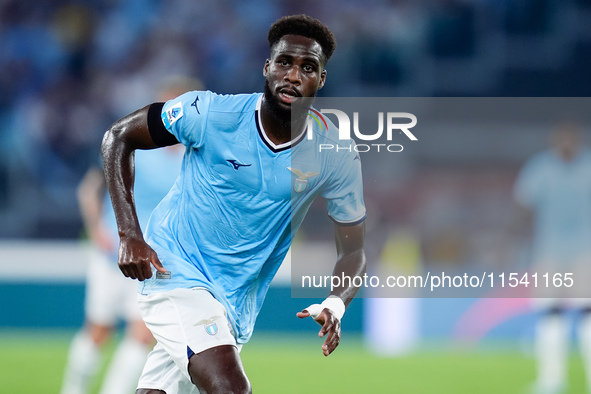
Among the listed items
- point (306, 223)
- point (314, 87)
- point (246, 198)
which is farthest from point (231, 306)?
point (306, 223)

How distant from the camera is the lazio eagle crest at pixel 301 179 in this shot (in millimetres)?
3658

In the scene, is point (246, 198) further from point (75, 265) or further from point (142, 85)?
point (142, 85)

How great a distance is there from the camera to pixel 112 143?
3.63m

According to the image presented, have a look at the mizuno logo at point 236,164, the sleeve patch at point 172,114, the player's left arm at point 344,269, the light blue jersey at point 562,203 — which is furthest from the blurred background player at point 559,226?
the sleeve patch at point 172,114

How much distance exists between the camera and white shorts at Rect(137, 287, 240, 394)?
3381mm

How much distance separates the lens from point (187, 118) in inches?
140

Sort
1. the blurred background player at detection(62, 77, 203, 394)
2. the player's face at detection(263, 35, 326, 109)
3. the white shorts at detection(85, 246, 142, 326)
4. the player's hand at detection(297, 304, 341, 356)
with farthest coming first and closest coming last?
the white shorts at detection(85, 246, 142, 326), the blurred background player at detection(62, 77, 203, 394), the player's face at detection(263, 35, 326, 109), the player's hand at detection(297, 304, 341, 356)

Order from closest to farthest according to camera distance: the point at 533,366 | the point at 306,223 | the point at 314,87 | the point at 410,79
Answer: the point at 314,87 → the point at 533,366 → the point at 306,223 → the point at 410,79

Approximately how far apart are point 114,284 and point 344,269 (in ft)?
11.5

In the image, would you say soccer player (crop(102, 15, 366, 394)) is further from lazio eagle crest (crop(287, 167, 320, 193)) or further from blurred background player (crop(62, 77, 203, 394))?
blurred background player (crop(62, 77, 203, 394))

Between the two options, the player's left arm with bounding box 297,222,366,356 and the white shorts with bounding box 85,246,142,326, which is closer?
A: the player's left arm with bounding box 297,222,366,356

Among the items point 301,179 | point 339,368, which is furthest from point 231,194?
point 339,368

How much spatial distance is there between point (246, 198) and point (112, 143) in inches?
24.4

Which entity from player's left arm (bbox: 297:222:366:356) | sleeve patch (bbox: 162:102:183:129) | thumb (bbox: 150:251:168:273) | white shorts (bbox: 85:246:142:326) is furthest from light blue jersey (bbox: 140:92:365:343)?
white shorts (bbox: 85:246:142:326)
